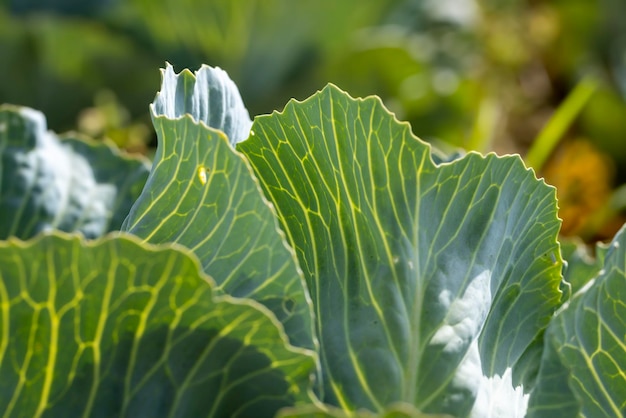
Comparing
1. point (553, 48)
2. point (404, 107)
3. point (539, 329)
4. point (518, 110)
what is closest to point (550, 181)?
point (404, 107)

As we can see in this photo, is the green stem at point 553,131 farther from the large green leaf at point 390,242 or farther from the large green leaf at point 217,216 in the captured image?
the large green leaf at point 217,216

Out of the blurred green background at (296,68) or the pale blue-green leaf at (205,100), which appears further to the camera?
the blurred green background at (296,68)

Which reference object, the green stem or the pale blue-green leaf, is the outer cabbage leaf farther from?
the green stem

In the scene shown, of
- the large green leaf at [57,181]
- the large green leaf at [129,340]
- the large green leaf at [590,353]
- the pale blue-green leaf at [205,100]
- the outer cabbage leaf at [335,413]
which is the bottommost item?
the outer cabbage leaf at [335,413]

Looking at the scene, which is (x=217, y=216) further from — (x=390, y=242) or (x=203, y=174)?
(x=390, y=242)

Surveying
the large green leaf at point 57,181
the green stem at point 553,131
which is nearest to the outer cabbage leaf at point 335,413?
the large green leaf at point 57,181

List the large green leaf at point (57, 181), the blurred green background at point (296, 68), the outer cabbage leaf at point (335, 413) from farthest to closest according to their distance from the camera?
the blurred green background at point (296, 68), the large green leaf at point (57, 181), the outer cabbage leaf at point (335, 413)

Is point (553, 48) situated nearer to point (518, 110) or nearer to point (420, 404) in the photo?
point (518, 110)
